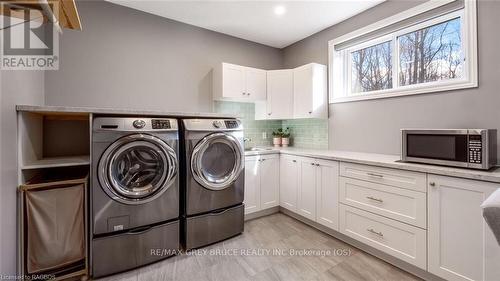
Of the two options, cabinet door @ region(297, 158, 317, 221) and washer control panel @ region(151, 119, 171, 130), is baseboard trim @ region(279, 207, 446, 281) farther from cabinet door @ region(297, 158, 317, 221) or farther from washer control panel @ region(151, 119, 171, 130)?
washer control panel @ region(151, 119, 171, 130)

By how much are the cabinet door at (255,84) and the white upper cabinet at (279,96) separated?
9 cm

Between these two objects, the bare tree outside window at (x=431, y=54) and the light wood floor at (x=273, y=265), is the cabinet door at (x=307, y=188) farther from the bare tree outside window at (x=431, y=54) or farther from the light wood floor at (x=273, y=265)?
the bare tree outside window at (x=431, y=54)

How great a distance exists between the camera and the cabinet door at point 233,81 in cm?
294

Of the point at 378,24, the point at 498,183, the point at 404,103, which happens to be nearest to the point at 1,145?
the point at 498,183

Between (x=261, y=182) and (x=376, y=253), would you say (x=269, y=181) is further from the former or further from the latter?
(x=376, y=253)

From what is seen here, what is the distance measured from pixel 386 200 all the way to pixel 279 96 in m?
1.99

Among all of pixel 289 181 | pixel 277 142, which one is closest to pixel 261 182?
pixel 289 181

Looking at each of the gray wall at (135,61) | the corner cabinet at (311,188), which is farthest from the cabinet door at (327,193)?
the gray wall at (135,61)

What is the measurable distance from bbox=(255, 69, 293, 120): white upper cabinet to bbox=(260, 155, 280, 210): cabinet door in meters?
0.72

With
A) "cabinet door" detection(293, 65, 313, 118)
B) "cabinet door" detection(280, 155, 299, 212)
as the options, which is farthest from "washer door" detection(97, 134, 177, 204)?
"cabinet door" detection(293, 65, 313, 118)

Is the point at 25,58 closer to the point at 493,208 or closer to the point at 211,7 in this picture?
the point at 211,7

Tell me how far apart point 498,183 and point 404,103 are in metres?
1.15

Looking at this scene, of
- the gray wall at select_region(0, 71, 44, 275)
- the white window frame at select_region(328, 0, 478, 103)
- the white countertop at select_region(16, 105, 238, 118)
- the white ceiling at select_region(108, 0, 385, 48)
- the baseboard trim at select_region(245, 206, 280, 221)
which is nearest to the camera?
the gray wall at select_region(0, 71, 44, 275)

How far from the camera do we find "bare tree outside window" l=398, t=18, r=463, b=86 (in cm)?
199
